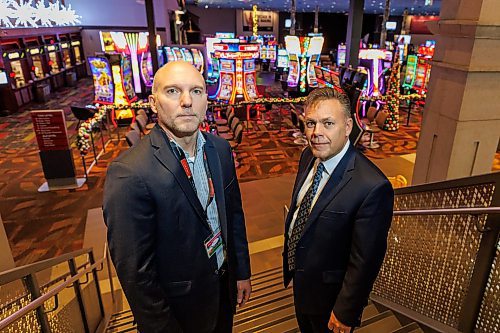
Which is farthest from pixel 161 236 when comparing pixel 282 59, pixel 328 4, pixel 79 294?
pixel 328 4

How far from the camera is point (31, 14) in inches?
409

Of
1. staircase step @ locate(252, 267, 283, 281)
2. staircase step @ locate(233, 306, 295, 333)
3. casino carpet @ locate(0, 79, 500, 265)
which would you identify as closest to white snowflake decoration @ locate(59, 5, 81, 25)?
casino carpet @ locate(0, 79, 500, 265)

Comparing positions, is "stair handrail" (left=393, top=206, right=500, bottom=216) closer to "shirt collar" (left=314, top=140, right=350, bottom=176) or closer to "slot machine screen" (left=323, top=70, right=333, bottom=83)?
"shirt collar" (left=314, top=140, right=350, bottom=176)

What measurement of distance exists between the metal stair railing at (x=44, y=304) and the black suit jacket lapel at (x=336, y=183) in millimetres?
1222

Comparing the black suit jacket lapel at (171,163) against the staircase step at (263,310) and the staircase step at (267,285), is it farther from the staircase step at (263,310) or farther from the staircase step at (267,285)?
the staircase step at (267,285)

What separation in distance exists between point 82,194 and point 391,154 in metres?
5.76

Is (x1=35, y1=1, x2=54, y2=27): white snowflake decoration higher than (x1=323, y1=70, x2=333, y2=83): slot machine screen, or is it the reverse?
(x1=35, y1=1, x2=54, y2=27): white snowflake decoration

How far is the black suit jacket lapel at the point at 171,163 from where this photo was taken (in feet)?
4.23

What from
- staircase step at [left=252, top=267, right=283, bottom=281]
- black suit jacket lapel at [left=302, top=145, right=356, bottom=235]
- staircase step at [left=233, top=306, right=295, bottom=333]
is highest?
black suit jacket lapel at [left=302, top=145, right=356, bottom=235]

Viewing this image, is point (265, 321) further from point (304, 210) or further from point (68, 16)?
point (68, 16)

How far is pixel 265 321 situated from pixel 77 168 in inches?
208

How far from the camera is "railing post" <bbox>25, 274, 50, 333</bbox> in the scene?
1528mm

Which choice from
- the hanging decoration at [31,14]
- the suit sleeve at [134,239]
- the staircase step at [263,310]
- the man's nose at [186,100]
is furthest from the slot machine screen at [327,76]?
the hanging decoration at [31,14]

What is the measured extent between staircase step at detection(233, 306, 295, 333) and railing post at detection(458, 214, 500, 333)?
104 centimetres
